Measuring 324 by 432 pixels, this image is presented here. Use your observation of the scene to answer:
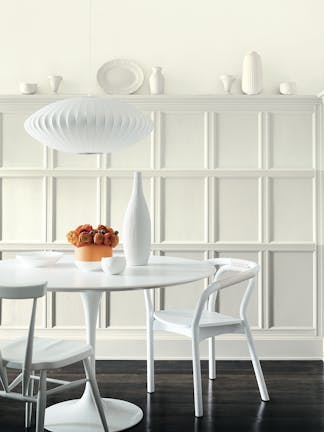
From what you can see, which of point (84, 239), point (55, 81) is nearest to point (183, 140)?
point (55, 81)

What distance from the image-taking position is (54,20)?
4387 millimetres

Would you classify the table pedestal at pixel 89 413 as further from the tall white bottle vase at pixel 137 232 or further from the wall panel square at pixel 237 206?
the wall panel square at pixel 237 206

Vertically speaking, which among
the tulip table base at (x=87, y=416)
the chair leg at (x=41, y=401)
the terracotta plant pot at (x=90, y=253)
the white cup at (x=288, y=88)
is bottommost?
the tulip table base at (x=87, y=416)

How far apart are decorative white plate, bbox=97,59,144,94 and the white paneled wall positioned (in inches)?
9.5

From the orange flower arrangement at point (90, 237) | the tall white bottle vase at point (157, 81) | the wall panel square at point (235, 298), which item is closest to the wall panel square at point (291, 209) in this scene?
the wall panel square at point (235, 298)

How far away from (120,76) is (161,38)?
1.33 ft

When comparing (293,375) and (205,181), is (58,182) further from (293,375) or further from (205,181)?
(293,375)

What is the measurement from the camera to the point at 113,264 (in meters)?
2.69

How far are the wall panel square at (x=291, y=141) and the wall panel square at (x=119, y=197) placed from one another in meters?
0.86

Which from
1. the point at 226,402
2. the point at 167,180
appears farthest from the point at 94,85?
the point at 226,402

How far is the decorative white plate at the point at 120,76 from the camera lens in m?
4.27

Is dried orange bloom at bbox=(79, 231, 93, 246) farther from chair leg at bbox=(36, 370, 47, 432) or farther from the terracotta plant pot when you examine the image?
chair leg at bbox=(36, 370, 47, 432)

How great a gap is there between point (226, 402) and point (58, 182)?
1.83 metres

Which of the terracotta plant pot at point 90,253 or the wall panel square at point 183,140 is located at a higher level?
the wall panel square at point 183,140
